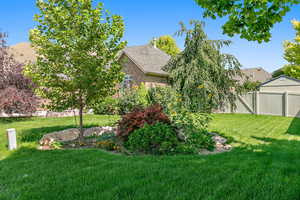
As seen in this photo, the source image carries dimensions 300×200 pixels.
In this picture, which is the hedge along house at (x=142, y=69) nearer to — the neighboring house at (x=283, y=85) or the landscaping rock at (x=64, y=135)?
the landscaping rock at (x=64, y=135)

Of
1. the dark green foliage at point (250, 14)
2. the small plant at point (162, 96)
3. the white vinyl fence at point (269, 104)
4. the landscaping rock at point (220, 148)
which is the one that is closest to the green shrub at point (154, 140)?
the landscaping rock at point (220, 148)

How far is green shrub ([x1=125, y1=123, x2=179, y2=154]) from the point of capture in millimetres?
4850

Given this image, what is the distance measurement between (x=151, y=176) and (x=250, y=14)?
3542 millimetres

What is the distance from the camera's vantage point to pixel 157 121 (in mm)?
5516

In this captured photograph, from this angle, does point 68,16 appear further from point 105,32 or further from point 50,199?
point 50,199

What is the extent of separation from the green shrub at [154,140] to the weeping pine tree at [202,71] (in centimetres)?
666

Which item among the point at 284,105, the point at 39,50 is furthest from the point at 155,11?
the point at 284,105

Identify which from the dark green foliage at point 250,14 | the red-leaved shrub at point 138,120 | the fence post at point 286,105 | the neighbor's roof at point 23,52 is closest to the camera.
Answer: the dark green foliage at point 250,14

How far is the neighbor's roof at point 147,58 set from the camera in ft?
55.7

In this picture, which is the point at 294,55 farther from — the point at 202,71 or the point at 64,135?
the point at 64,135

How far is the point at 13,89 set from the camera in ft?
38.5

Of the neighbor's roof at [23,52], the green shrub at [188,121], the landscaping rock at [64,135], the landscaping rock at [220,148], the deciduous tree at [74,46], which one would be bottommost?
the landscaping rock at [220,148]

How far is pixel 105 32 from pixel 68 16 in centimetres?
96

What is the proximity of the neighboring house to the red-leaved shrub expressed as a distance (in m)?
16.4
